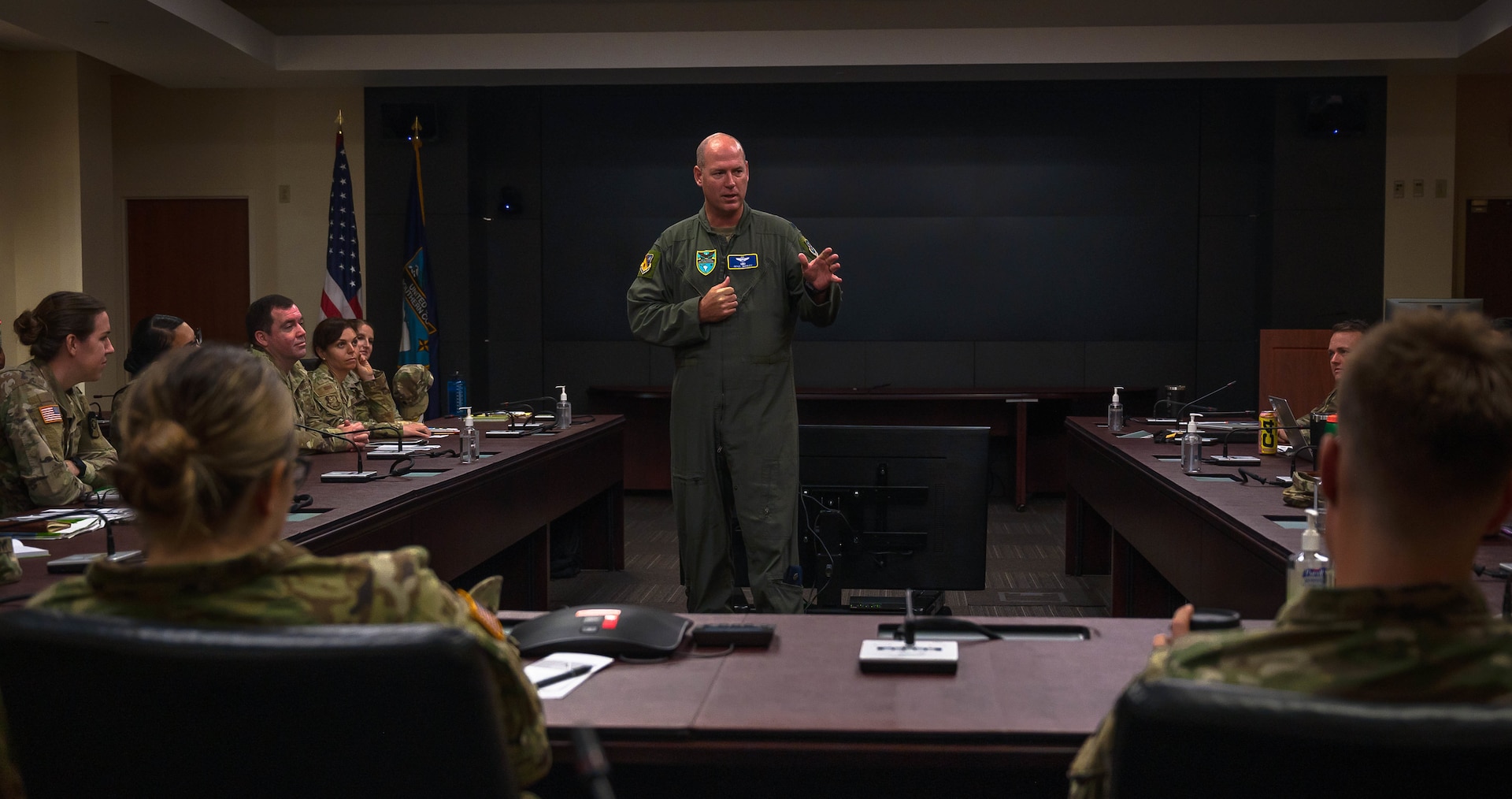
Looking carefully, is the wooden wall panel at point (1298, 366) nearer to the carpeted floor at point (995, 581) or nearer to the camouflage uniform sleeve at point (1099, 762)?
the carpeted floor at point (995, 581)

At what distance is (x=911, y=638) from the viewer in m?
1.55

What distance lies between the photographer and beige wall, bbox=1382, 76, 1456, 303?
7.61 metres

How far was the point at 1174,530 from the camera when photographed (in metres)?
3.13

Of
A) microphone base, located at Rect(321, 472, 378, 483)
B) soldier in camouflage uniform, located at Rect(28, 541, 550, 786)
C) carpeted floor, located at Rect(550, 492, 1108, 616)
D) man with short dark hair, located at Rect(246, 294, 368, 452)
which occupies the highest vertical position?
man with short dark hair, located at Rect(246, 294, 368, 452)

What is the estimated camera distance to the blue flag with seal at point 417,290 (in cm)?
776

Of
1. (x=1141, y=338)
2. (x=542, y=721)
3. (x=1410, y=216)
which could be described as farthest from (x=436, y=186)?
(x=542, y=721)

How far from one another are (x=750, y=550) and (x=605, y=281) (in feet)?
17.5

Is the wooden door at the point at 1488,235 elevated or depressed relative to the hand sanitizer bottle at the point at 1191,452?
elevated

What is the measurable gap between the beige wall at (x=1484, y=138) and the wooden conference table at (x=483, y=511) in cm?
641

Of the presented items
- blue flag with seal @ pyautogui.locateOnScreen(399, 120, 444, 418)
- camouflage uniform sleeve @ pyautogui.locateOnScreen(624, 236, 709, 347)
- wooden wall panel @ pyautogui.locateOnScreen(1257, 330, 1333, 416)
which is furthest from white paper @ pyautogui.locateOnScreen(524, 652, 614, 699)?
blue flag with seal @ pyautogui.locateOnScreen(399, 120, 444, 418)

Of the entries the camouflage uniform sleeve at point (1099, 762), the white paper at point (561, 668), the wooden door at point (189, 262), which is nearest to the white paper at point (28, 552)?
the white paper at point (561, 668)

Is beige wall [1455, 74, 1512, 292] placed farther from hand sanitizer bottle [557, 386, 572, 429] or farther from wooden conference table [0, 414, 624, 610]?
hand sanitizer bottle [557, 386, 572, 429]

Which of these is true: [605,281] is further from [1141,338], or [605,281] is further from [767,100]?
[1141,338]

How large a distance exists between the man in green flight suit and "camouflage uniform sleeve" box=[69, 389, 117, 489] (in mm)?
1649
